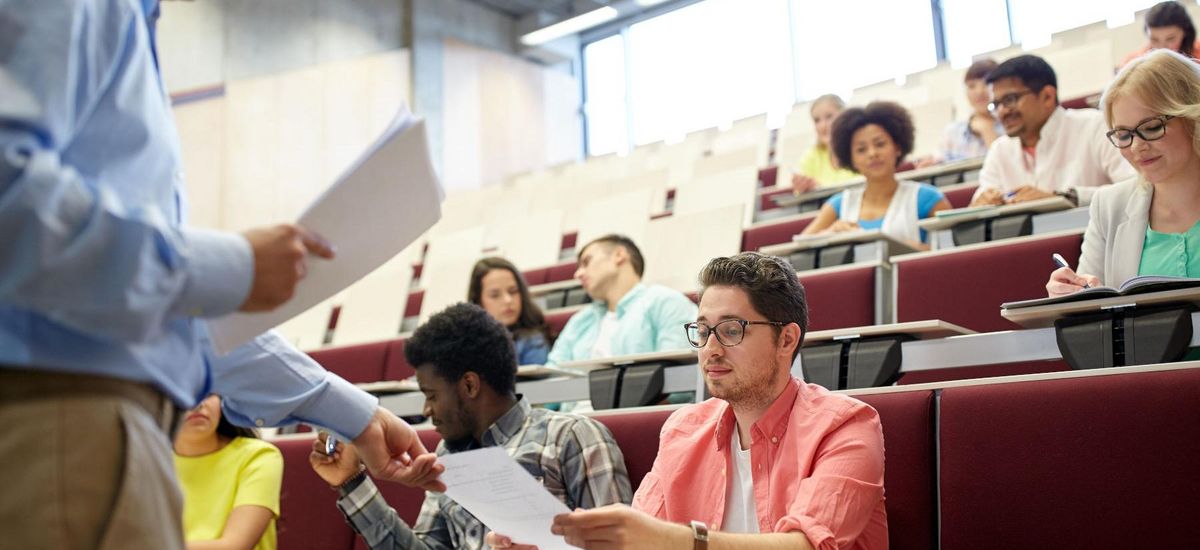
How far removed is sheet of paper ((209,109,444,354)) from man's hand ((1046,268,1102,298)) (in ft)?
2.83

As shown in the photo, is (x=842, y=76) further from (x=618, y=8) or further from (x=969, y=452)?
(x=969, y=452)

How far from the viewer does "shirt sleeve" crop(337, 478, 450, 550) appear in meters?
1.16

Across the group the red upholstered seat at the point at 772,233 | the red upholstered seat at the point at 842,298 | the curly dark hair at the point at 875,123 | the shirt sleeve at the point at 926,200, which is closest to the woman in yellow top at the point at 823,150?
the red upholstered seat at the point at 772,233

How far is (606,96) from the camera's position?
6707mm

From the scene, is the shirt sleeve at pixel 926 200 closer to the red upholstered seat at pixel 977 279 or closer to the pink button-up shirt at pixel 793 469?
the red upholstered seat at pixel 977 279

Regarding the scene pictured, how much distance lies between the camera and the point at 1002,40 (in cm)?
503

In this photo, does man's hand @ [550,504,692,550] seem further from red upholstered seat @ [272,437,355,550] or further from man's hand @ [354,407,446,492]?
red upholstered seat @ [272,437,355,550]

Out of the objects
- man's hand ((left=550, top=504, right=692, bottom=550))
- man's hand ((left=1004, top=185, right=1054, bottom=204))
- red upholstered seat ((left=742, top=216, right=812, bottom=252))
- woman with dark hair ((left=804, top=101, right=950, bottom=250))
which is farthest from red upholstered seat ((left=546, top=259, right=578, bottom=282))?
man's hand ((left=550, top=504, right=692, bottom=550))

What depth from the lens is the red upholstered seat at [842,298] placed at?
1.62m

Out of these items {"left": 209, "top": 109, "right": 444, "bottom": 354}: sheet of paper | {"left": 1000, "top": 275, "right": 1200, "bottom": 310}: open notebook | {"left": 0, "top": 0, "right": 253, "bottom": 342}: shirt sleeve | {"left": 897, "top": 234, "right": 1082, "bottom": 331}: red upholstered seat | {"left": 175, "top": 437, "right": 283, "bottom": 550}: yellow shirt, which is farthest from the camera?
{"left": 897, "top": 234, "right": 1082, "bottom": 331}: red upholstered seat

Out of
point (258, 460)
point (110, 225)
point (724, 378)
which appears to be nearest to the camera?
point (110, 225)

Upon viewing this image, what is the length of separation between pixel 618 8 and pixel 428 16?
1198 mm

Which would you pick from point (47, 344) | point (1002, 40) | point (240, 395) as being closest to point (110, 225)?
point (47, 344)

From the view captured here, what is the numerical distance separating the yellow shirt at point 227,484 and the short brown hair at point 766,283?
71cm
